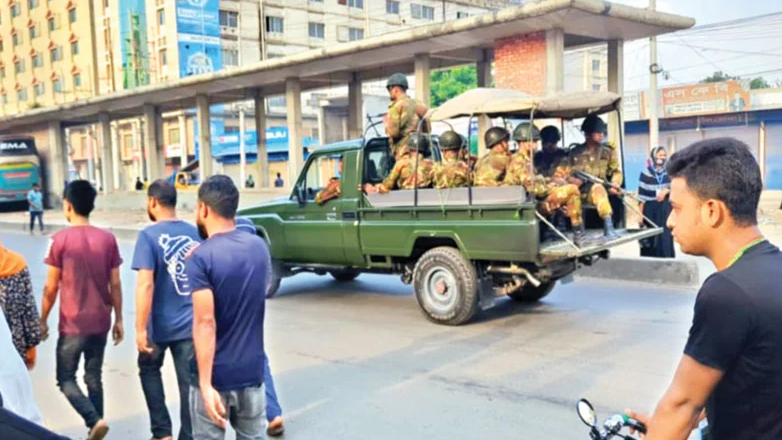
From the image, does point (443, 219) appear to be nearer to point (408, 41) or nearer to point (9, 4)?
point (408, 41)

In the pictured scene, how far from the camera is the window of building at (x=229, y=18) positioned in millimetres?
51875

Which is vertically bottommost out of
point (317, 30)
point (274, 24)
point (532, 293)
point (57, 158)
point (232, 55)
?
point (532, 293)

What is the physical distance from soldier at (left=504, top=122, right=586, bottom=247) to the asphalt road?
1.15 meters

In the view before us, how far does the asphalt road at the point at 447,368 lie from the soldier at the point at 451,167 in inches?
63.2

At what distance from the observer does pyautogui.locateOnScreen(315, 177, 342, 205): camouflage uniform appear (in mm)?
8391

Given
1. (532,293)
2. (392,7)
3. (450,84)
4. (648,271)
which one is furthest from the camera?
(392,7)

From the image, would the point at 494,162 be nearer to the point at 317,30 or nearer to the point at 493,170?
the point at 493,170

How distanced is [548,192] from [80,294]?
4.83 m

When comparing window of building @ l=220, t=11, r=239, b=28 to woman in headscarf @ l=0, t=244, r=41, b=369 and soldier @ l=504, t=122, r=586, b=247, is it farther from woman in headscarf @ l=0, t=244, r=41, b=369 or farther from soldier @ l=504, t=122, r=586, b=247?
woman in headscarf @ l=0, t=244, r=41, b=369

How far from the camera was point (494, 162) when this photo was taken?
734cm

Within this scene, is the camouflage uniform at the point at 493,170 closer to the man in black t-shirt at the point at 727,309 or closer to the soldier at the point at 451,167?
the soldier at the point at 451,167

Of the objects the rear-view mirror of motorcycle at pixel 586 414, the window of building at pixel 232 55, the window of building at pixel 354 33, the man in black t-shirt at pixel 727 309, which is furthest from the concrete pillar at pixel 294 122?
the window of building at pixel 354 33

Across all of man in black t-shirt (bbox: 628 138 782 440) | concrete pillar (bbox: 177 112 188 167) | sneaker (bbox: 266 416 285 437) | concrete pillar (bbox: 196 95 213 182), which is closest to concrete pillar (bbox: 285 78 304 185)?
concrete pillar (bbox: 196 95 213 182)

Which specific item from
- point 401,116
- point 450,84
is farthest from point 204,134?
point 450,84
